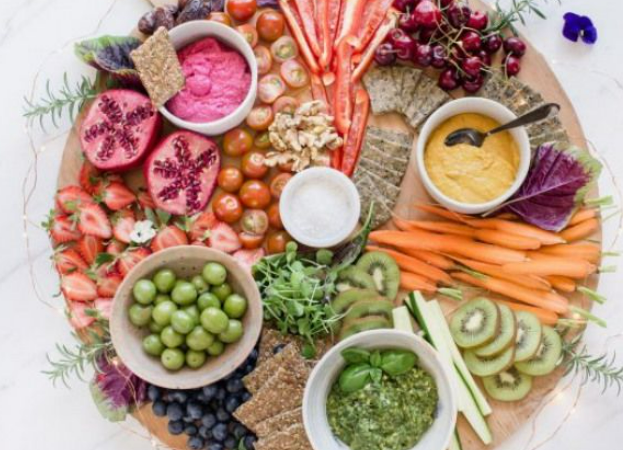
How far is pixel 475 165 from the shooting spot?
88.0 inches

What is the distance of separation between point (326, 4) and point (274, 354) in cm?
123

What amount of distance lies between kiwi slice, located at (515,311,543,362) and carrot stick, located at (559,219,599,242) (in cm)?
29

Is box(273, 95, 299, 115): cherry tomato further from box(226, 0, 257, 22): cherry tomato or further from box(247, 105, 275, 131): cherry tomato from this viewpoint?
box(226, 0, 257, 22): cherry tomato

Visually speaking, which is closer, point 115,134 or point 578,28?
point 115,134

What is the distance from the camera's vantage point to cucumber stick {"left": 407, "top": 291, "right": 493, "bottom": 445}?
2285 mm

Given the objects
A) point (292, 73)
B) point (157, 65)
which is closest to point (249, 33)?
point (292, 73)

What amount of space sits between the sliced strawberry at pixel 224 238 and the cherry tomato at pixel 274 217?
5.2 inches

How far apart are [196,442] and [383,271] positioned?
33.0 inches

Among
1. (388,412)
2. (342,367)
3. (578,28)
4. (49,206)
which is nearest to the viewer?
(388,412)

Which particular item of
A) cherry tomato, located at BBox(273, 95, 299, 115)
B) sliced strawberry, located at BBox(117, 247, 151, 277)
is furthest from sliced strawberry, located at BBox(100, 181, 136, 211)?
cherry tomato, located at BBox(273, 95, 299, 115)

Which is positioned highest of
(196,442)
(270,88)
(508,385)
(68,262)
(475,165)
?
(270,88)

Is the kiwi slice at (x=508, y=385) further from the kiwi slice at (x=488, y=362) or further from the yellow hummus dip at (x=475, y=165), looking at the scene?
the yellow hummus dip at (x=475, y=165)

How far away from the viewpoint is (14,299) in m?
2.77

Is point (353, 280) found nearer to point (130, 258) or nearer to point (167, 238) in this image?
point (167, 238)
